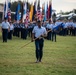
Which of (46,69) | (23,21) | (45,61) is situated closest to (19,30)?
(23,21)

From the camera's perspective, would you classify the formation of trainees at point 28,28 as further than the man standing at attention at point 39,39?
Yes

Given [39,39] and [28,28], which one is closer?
[39,39]

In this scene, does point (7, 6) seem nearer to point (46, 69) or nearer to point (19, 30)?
point (19, 30)

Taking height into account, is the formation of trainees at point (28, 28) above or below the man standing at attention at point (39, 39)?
below

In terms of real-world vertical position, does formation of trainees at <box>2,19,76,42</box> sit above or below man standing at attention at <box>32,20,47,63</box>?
below

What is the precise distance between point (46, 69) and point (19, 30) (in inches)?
954

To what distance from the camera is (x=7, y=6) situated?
124 ft

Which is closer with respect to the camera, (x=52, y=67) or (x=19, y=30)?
(x=52, y=67)

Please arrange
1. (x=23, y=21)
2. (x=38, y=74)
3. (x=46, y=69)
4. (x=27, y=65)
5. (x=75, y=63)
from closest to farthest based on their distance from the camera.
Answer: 1. (x=38, y=74)
2. (x=46, y=69)
3. (x=27, y=65)
4. (x=75, y=63)
5. (x=23, y=21)

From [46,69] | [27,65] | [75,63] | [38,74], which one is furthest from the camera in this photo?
[75,63]

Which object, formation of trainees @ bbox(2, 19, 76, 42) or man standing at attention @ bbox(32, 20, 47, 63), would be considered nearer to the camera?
man standing at attention @ bbox(32, 20, 47, 63)

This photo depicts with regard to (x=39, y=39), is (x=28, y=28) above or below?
below

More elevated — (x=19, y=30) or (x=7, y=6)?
(x=7, y=6)

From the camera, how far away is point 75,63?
640 inches
